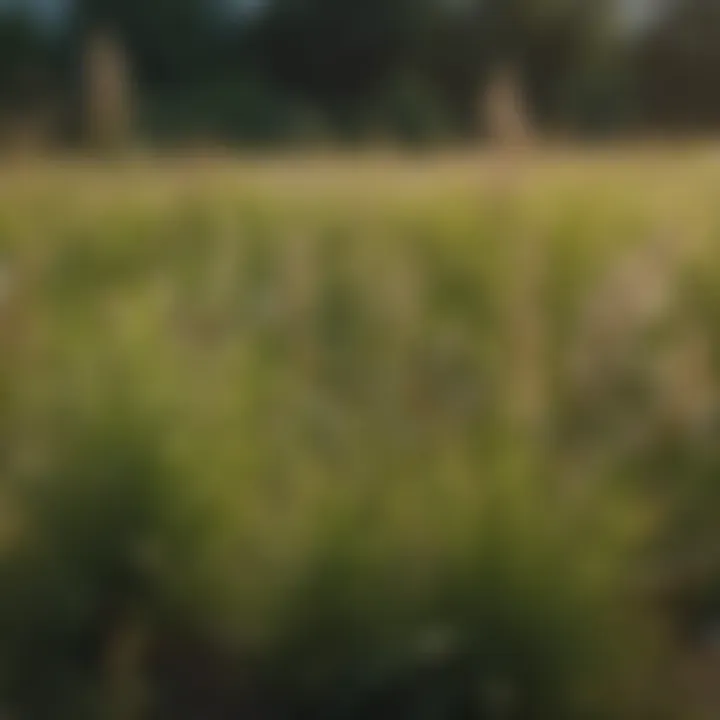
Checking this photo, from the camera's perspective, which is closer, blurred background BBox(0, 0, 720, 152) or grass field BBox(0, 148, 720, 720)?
grass field BBox(0, 148, 720, 720)

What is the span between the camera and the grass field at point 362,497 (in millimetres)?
2627

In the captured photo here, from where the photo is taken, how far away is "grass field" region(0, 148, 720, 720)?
2627 millimetres

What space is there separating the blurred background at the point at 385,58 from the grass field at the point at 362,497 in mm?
12821

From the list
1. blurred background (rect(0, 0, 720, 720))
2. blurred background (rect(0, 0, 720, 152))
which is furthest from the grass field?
blurred background (rect(0, 0, 720, 152))

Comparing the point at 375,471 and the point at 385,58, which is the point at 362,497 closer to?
the point at 375,471

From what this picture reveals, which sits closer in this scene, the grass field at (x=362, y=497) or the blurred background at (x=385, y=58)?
the grass field at (x=362, y=497)

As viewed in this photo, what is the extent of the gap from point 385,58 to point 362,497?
756 inches

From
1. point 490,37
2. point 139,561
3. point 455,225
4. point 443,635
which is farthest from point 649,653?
point 490,37

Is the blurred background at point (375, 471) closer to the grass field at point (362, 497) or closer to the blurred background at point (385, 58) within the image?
the grass field at point (362, 497)

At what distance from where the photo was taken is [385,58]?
2145 centimetres

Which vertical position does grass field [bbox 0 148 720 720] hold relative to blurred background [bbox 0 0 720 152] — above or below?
above

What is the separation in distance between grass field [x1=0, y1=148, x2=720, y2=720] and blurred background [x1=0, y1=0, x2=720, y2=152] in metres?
12.8

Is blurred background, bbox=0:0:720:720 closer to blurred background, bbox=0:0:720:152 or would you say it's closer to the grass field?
the grass field

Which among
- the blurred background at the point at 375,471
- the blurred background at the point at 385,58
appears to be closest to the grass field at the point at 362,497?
the blurred background at the point at 375,471
